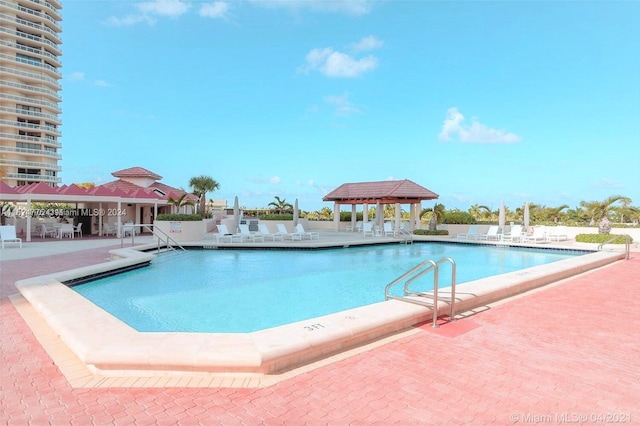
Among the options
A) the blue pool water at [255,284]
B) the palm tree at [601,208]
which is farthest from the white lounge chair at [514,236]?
the palm tree at [601,208]

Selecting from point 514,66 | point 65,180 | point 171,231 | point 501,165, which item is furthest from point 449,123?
point 65,180

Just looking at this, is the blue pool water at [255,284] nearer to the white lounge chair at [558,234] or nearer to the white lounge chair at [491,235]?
the white lounge chair at [558,234]

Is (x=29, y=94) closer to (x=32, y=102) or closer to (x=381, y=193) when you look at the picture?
(x=32, y=102)

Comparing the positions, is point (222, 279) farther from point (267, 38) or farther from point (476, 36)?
point (476, 36)

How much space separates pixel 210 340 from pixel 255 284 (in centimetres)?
572

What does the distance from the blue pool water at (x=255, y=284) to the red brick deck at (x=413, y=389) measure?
249cm

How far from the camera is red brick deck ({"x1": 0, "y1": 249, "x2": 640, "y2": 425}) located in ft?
9.30

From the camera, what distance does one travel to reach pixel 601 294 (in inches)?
285

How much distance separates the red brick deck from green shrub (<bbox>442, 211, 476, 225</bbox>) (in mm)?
18889

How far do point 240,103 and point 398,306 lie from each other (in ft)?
94.0

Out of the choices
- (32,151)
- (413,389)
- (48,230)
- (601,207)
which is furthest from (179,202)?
(32,151)

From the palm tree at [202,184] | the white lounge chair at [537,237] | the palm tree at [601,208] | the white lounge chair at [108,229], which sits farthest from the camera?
the palm tree at [202,184]

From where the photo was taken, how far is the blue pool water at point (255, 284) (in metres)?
6.79

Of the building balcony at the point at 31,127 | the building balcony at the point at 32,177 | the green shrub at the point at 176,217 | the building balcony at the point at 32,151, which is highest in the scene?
the building balcony at the point at 31,127
